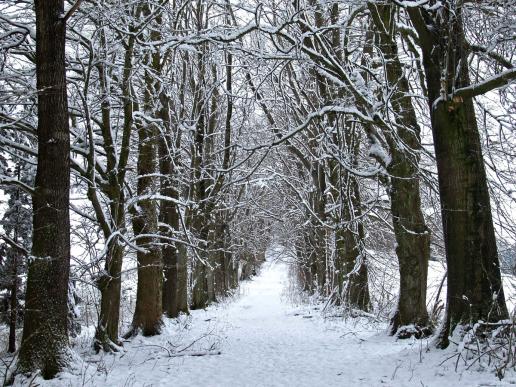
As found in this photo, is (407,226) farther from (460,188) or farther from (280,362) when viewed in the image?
(280,362)

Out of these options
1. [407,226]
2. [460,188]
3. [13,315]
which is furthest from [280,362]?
[13,315]

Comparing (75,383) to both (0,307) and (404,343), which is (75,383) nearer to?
(404,343)

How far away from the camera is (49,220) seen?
5836 mm

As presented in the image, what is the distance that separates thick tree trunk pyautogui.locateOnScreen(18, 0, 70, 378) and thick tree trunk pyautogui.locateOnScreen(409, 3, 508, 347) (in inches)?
186

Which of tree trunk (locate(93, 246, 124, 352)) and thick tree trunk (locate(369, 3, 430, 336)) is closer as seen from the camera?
tree trunk (locate(93, 246, 124, 352))

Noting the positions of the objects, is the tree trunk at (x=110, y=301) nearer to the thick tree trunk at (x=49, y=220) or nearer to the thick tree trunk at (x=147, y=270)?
the thick tree trunk at (x=147, y=270)

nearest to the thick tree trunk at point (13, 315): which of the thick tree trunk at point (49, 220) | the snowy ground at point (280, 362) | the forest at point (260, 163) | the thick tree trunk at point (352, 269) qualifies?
the forest at point (260, 163)

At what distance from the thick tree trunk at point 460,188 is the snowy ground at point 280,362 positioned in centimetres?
78

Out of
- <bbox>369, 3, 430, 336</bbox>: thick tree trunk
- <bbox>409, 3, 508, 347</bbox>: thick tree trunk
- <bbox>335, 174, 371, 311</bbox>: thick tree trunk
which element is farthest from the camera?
<bbox>335, 174, 371, 311</bbox>: thick tree trunk

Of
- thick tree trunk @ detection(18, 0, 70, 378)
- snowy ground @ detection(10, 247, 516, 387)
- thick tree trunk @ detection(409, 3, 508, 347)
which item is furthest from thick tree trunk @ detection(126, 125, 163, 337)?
thick tree trunk @ detection(409, 3, 508, 347)

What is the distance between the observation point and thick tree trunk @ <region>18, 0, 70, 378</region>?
5586 mm

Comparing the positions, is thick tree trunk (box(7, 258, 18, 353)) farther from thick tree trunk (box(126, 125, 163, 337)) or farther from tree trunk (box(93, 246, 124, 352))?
tree trunk (box(93, 246, 124, 352))

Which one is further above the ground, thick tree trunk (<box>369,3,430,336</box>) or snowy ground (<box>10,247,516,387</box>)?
thick tree trunk (<box>369,3,430,336</box>)

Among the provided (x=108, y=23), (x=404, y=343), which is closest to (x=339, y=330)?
(x=404, y=343)
